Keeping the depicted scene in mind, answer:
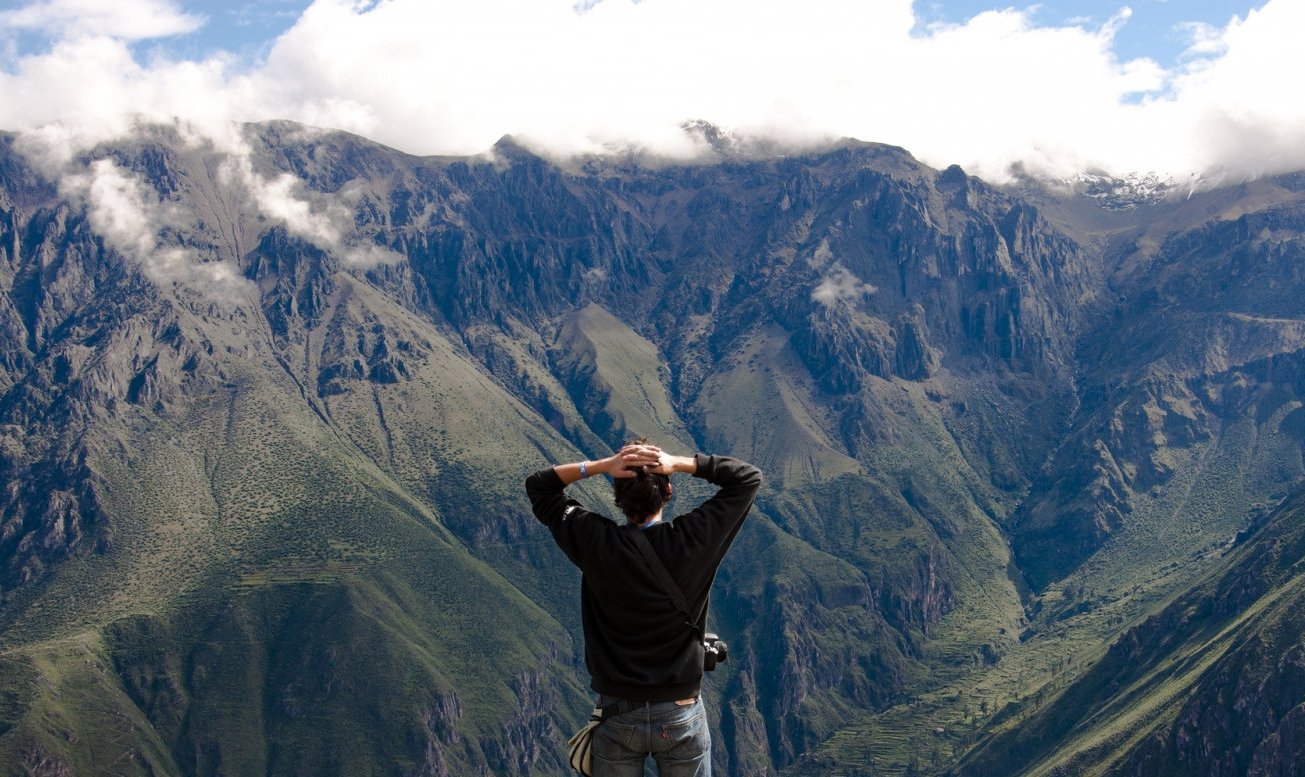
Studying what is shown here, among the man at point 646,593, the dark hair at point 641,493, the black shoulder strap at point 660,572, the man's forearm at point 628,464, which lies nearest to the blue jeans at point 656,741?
the man at point 646,593

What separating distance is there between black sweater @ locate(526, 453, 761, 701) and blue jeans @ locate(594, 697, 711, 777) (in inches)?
9.8

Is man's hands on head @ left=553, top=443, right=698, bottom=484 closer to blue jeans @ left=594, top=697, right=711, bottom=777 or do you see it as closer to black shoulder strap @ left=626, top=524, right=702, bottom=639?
black shoulder strap @ left=626, top=524, right=702, bottom=639

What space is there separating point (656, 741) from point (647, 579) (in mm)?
2448

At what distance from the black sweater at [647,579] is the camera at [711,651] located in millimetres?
165

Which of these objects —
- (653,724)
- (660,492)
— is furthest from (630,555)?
(653,724)

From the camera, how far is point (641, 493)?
18547 mm

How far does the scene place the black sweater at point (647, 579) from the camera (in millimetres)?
18391

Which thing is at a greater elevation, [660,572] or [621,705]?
[660,572]

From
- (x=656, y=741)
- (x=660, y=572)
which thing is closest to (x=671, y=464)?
(x=660, y=572)

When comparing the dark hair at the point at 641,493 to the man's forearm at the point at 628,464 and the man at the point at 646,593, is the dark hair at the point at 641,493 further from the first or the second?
the man's forearm at the point at 628,464

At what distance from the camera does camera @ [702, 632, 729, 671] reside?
19.2 metres

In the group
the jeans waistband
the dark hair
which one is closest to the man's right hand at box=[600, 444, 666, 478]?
the dark hair

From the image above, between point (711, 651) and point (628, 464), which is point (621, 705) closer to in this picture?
point (711, 651)

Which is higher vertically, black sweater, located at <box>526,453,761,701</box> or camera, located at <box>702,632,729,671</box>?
black sweater, located at <box>526,453,761,701</box>
